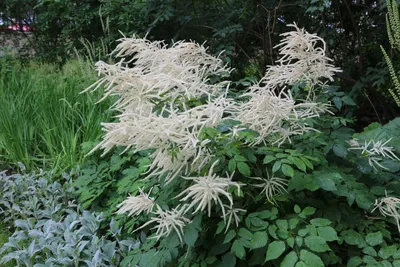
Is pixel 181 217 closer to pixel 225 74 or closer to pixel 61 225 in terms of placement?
pixel 225 74

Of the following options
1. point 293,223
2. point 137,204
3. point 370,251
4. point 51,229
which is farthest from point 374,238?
point 51,229

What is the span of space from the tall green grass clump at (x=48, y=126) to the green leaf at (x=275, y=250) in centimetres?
208

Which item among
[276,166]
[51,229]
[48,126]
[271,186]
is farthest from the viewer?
[48,126]

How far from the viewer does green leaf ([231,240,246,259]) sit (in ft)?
4.85

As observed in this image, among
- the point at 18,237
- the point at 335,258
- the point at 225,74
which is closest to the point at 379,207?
the point at 335,258

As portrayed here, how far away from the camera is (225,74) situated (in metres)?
2.22

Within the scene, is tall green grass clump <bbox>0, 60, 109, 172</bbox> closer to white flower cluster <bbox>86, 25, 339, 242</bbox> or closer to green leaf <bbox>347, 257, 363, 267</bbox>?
white flower cluster <bbox>86, 25, 339, 242</bbox>

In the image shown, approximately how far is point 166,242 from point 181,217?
7.6 inches

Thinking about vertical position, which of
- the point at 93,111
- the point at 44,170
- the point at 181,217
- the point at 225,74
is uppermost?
the point at 225,74

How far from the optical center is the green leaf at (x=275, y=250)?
1.44 meters

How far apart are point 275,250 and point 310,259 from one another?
123mm

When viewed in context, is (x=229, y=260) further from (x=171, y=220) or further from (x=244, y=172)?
(x=244, y=172)

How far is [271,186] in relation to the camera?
162cm

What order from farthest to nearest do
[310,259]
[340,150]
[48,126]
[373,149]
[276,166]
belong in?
[48,126]
[373,149]
[340,150]
[276,166]
[310,259]
